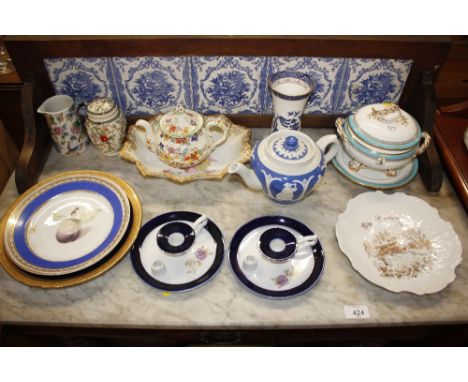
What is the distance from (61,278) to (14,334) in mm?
527

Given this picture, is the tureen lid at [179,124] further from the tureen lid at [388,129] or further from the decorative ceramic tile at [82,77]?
the tureen lid at [388,129]

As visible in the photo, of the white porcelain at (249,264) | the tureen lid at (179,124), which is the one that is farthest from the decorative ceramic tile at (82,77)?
the white porcelain at (249,264)

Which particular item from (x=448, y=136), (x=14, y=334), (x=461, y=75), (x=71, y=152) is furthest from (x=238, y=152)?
(x=461, y=75)

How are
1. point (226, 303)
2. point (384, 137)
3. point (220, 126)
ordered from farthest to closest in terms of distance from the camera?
point (220, 126)
point (384, 137)
point (226, 303)

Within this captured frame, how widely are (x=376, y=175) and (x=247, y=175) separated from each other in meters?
0.44

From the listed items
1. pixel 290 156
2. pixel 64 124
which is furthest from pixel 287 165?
pixel 64 124

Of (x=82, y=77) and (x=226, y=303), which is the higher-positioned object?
(x=82, y=77)

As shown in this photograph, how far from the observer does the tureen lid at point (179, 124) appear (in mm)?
1128

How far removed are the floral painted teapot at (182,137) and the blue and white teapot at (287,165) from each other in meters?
0.17

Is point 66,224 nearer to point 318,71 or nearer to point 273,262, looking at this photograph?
point 273,262

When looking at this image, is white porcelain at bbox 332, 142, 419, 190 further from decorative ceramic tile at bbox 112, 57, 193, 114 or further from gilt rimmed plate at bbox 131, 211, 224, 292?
decorative ceramic tile at bbox 112, 57, 193, 114

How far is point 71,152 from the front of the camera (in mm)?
1312

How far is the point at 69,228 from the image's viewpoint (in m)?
A: 1.11

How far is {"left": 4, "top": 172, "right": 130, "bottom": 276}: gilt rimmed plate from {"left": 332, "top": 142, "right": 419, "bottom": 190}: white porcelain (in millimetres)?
723
